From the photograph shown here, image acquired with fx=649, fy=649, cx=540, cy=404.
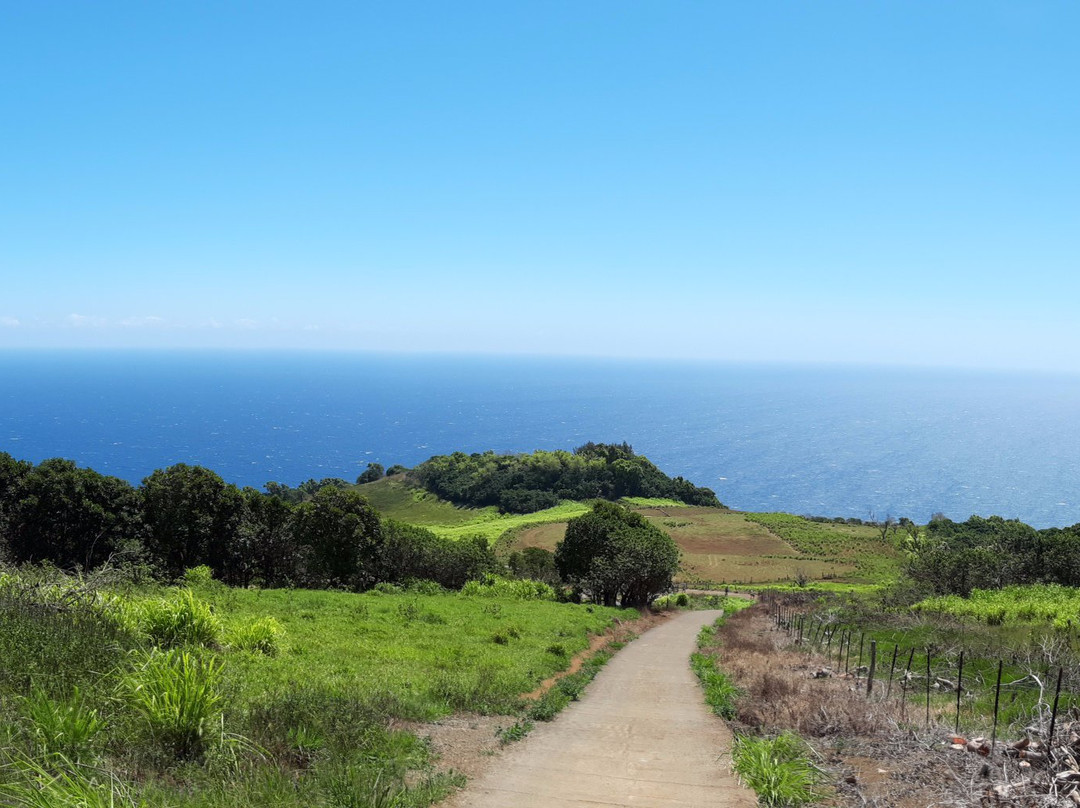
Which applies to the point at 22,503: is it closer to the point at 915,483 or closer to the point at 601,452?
the point at 601,452

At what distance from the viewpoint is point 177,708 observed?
270 inches

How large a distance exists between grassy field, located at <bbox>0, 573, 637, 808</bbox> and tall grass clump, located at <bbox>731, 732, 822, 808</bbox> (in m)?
3.82

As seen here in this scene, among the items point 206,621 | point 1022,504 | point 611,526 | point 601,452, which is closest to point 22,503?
point 206,621

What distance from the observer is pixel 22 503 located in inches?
1399

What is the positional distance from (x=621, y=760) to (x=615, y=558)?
33.3 metres

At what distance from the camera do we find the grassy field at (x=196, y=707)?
6.13 meters

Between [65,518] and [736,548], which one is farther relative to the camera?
[736,548]

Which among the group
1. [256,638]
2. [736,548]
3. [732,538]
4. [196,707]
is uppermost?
[196,707]

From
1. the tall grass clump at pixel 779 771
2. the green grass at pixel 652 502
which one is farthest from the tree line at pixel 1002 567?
the green grass at pixel 652 502

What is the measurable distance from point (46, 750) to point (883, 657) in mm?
19486

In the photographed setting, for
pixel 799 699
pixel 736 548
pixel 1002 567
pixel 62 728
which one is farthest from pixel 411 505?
pixel 62 728

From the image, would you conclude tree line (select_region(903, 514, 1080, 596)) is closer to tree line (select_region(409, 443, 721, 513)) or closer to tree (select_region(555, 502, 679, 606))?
tree (select_region(555, 502, 679, 606))

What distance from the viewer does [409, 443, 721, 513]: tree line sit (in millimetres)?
138250

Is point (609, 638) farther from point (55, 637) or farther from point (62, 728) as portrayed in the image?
point (62, 728)
